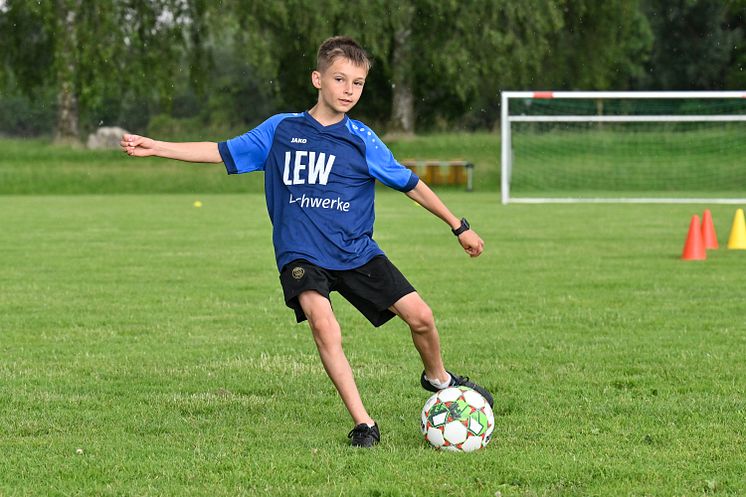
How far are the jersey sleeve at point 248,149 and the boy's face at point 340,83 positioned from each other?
306 mm

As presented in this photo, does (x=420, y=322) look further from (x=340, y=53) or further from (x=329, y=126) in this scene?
(x=340, y=53)

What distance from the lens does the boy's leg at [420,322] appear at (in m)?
5.37

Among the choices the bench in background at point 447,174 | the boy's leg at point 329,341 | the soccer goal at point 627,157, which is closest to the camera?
the boy's leg at point 329,341

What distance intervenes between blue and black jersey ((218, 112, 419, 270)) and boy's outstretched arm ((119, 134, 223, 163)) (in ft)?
0.26

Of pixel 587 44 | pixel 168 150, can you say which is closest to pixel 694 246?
pixel 168 150

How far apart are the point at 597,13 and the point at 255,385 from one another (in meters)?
39.6

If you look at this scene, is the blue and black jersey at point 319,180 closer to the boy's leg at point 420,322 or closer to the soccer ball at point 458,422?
the boy's leg at point 420,322

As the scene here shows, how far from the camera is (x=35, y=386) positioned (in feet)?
21.4

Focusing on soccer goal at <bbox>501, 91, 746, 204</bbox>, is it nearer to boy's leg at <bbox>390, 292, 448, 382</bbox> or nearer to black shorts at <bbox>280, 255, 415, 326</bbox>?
boy's leg at <bbox>390, 292, 448, 382</bbox>

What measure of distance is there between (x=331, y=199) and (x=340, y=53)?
65cm

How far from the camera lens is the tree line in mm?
35875

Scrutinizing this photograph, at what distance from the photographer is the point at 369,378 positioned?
671cm

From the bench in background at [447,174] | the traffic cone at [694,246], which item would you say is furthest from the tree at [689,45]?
the traffic cone at [694,246]

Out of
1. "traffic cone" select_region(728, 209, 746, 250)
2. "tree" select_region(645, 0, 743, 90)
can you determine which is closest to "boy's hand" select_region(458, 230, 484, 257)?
"traffic cone" select_region(728, 209, 746, 250)
